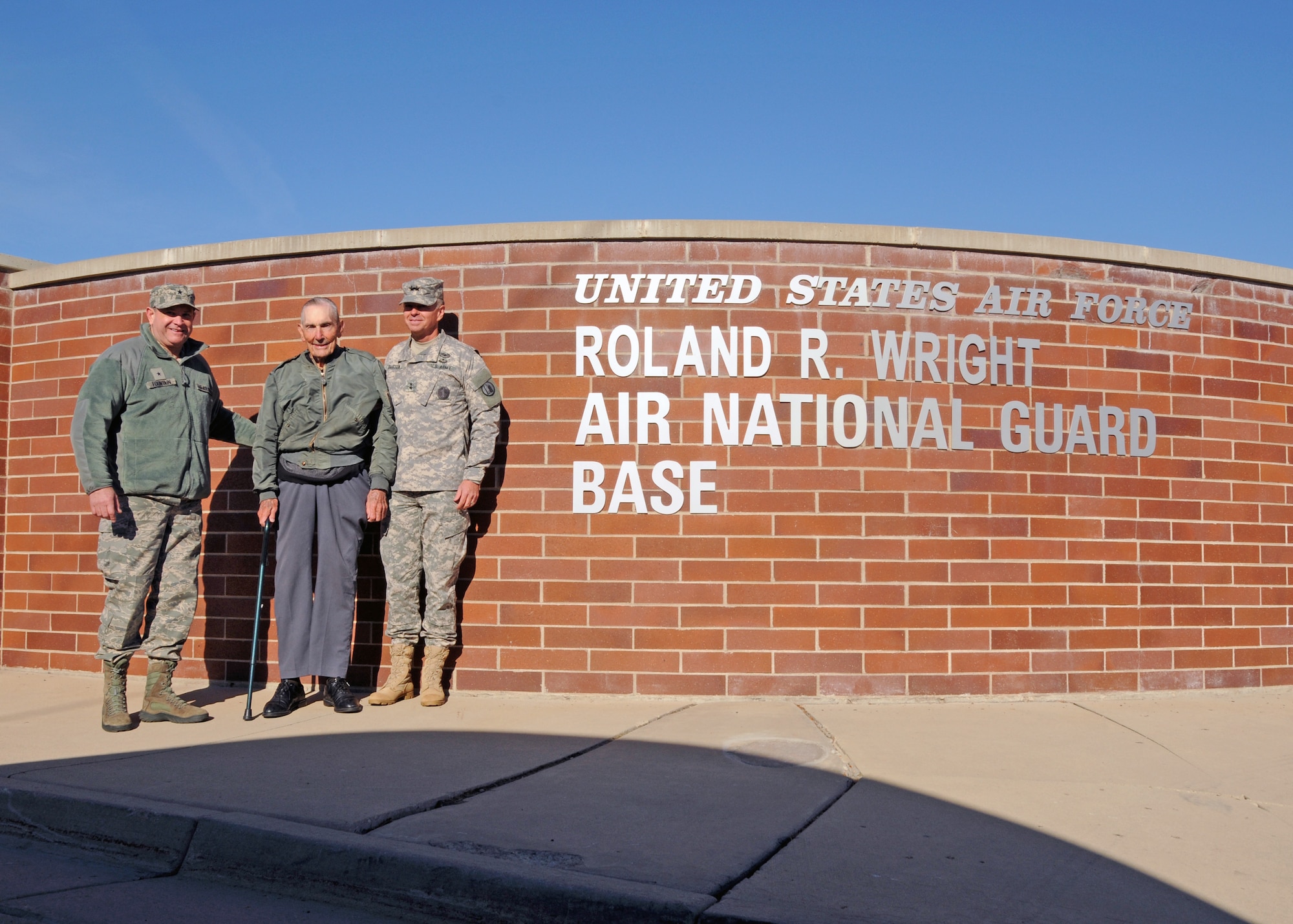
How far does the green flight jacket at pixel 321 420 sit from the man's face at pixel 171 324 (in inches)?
19.4

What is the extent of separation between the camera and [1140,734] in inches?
195

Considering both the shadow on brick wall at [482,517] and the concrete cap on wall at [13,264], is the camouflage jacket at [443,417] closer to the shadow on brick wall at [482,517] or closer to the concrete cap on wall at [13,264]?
the shadow on brick wall at [482,517]

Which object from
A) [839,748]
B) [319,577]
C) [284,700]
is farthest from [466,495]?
[839,748]

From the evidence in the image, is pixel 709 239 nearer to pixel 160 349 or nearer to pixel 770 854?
pixel 160 349

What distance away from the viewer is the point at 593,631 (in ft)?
18.7

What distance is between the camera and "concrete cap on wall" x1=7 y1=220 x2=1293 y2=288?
5.88 metres

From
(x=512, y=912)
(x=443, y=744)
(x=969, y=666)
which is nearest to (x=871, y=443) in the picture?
(x=969, y=666)

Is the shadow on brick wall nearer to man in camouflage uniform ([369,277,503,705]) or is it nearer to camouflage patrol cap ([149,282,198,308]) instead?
man in camouflage uniform ([369,277,503,705])

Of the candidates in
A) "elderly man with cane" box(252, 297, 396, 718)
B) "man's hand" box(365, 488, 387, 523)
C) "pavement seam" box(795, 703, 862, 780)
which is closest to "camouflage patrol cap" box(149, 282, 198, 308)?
"elderly man with cane" box(252, 297, 396, 718)

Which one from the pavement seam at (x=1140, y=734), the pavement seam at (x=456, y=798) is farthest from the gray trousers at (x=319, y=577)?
the pavement seam at (x=1140, y=734)

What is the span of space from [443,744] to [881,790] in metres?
1.96

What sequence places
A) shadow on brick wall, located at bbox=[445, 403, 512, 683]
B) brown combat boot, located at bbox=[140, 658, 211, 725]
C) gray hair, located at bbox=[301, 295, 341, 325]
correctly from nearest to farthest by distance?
brown combat boot, located at bbox=[140, 658, 211, 725]
gray hair, located at bbox=[301, 295, 341, 325]
shadow on brick wall, located at bbox=[445, 403, 512, 683]

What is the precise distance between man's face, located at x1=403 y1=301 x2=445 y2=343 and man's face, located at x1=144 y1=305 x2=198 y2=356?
113 centimetres

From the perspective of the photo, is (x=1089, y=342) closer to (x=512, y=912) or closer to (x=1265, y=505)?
(x=1265, y=505)
